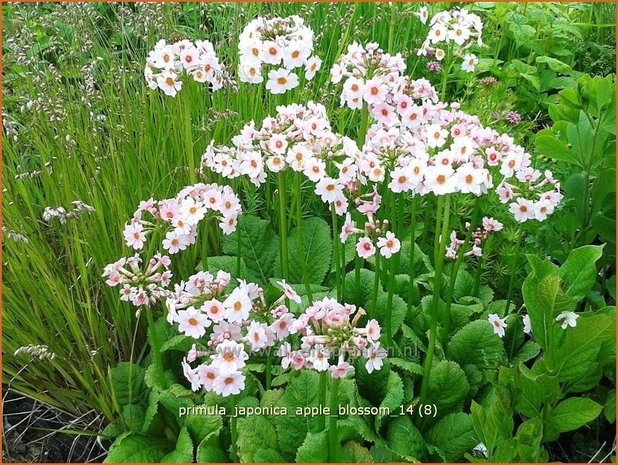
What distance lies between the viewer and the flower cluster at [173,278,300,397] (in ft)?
6.11

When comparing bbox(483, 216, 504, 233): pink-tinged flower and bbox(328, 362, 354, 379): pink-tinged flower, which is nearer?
bbox(328, 362, 354, 379): pink-tinged flower

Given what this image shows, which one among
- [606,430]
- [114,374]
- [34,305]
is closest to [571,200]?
[606,430]

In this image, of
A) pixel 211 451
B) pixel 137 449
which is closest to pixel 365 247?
pixel 211 451

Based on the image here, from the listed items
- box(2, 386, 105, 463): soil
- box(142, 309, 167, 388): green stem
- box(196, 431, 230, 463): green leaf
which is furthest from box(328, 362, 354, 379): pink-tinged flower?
box(2, 386, 105, 463): soil

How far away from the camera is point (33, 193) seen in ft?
10.4

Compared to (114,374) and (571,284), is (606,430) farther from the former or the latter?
(114,374)

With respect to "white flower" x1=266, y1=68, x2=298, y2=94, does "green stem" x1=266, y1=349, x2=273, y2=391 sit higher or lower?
lower

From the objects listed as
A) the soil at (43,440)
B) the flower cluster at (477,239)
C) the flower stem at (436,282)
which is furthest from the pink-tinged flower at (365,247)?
the soil at (43,440)

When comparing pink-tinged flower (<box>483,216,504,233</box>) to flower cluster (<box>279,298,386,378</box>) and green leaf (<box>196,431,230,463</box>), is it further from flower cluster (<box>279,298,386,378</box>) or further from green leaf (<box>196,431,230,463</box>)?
green leaf (<box>196,431,230,463</box>)

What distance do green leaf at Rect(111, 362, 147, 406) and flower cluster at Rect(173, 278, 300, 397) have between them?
2.40 feet

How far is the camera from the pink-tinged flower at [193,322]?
195cm

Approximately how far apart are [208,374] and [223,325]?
14 centimetres

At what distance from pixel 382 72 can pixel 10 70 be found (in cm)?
276

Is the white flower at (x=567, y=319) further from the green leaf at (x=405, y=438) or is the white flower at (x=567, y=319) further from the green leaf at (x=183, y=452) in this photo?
the green leaf at (x=183, y=452)
